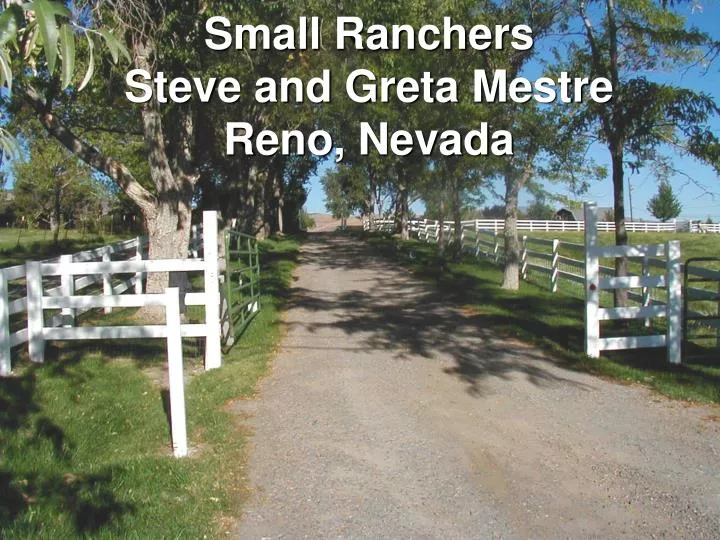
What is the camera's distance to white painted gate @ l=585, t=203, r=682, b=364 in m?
9.48

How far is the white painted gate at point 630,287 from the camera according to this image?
9.48 metres

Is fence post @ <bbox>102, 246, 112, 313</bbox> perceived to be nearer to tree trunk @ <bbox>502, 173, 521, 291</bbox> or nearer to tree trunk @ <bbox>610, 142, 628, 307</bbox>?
tree trunk @ <bbox>610, 142, 628, 307</bbox>

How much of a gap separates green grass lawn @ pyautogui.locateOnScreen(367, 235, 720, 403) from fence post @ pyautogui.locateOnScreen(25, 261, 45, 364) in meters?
6.32

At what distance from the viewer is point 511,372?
9133mm

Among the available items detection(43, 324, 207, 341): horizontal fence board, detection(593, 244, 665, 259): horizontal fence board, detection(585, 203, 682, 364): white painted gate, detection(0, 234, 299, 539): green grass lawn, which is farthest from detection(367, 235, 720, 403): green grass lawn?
detection(43, 324, 207, 341): horizontal fence board

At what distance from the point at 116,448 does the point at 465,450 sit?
111 inches

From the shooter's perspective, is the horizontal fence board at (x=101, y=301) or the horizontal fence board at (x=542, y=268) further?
the horizontal fence board at (x=542, y=268)

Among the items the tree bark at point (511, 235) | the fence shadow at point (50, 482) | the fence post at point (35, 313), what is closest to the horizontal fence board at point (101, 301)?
the fence post at point (35, 313)

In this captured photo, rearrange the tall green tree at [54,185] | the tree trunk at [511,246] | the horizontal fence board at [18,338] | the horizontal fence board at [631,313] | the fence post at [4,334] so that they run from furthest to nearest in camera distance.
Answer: the tall green tree at [54,185] < the tree trunk at [511,246] < the horizontal fence board at [631,313] < the horizontal fence board at [18,338] < the fence post at [4,334]

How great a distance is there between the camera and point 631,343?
959 centimetres

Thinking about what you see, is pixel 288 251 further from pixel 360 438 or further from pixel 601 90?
pixel 360 438

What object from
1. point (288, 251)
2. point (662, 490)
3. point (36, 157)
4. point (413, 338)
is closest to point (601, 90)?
point (413, 338)

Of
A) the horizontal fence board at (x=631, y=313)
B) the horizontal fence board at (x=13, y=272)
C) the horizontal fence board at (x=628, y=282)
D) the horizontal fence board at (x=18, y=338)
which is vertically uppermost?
the horizontal fence board at (x=13, y=272)

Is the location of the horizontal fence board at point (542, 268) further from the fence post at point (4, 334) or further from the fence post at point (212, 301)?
the fence post at point (4, 334)
